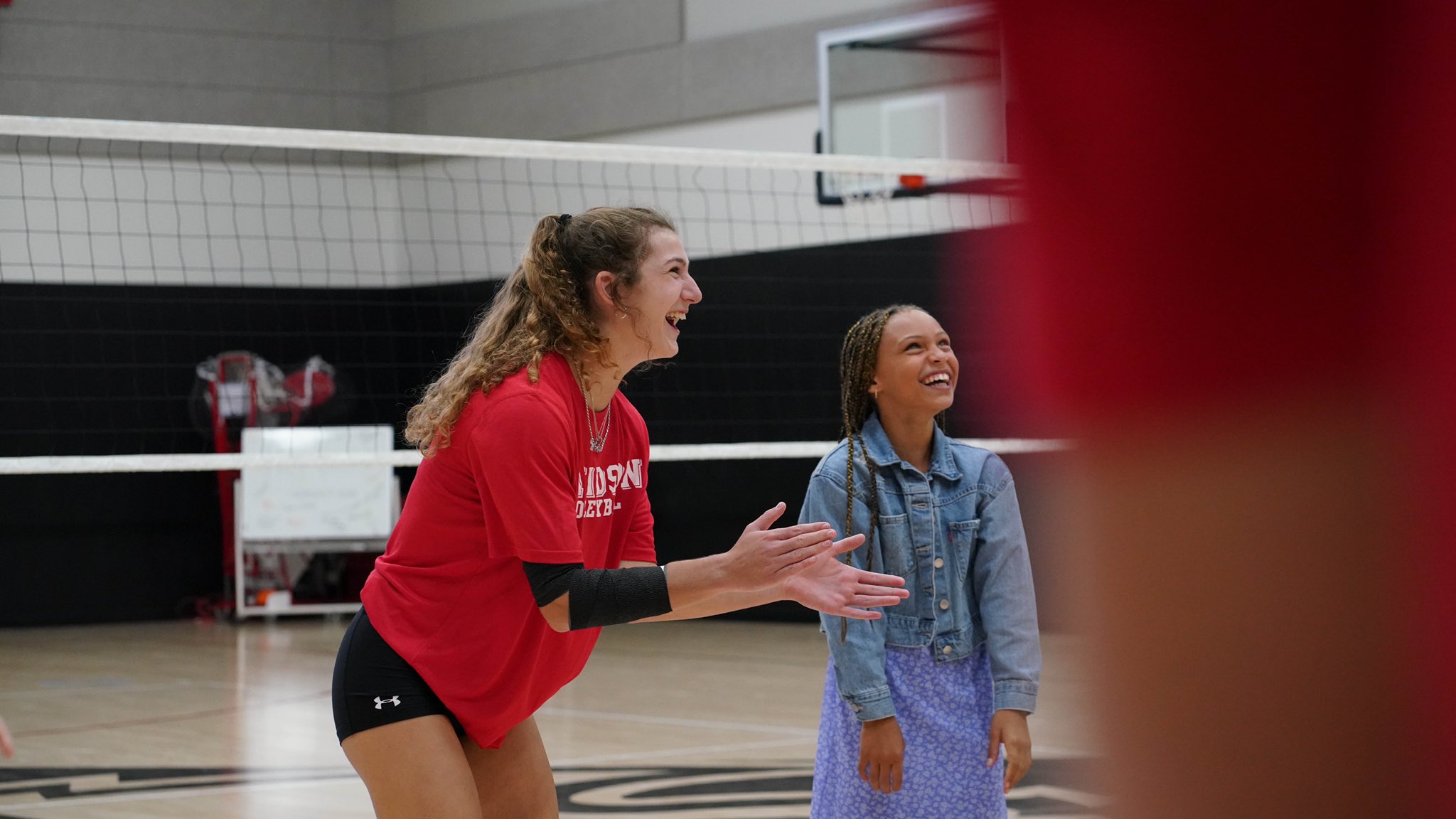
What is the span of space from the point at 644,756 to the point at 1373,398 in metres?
5.07

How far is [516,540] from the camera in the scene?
2.05m

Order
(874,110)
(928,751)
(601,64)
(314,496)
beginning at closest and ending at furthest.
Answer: (928,751) → (874,110) → (314,496) → (601,64)

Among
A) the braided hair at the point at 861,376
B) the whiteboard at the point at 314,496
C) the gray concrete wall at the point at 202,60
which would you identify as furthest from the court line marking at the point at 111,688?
the gray concrete wall at the point at 202,60

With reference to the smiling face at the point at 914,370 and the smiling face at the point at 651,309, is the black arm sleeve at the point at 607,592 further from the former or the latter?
the smiling face at the point at 914,370

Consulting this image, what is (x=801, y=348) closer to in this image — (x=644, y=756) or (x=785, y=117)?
(x=785, y=117)

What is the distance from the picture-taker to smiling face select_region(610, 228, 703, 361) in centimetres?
229

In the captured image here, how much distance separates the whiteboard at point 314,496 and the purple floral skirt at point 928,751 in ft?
25.2

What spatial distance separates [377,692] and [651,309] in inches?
26.3

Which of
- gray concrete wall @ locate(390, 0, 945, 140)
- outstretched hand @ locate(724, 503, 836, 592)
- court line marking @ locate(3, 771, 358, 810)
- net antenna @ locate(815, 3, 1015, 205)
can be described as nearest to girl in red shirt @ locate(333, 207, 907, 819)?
outstretched hand @ locate(724, 503, 836, 592)

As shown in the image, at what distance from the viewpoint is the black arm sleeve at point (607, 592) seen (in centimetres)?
201

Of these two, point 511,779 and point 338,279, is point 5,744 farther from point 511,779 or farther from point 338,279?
point 338,279

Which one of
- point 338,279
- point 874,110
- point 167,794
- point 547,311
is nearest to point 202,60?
point 338,279

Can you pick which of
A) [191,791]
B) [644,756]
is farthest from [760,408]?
[191,791]

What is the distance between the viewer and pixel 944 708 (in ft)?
8.52
